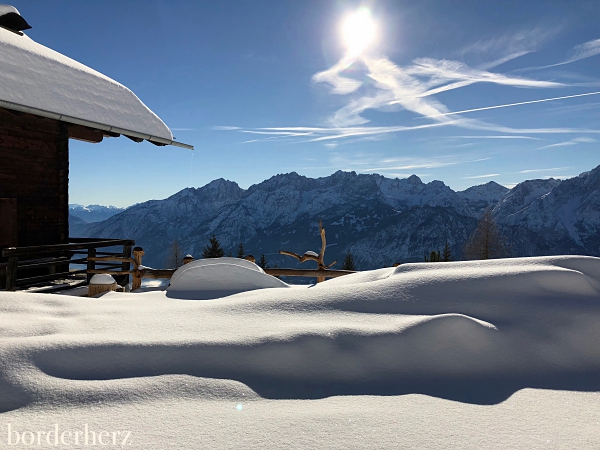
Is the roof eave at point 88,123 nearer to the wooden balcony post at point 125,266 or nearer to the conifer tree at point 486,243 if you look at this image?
the wooden balcony post at point 125,266

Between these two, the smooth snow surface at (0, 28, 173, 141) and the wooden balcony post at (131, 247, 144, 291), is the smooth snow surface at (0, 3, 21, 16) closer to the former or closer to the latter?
the smooth snow surface at (0, 28, 173, 141)

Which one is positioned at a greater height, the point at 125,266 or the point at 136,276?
the point at 125,266

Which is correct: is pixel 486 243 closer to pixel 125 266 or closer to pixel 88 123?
pixel 125 266

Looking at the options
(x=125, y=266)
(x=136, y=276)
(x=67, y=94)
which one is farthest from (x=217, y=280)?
(x=67, y=94)

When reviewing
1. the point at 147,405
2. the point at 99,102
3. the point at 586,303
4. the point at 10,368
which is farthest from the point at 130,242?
the point at 586,303

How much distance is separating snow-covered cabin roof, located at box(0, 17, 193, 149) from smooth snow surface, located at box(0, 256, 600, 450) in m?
5.58

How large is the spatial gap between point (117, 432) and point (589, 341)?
13.2ft

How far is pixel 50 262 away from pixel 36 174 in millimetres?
3003

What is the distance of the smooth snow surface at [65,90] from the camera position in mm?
8297

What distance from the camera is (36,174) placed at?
9.56m

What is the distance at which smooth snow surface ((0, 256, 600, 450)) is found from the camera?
2.42 m

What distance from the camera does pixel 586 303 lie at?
3830mm

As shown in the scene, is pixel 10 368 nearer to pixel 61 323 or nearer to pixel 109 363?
pixel 109 363

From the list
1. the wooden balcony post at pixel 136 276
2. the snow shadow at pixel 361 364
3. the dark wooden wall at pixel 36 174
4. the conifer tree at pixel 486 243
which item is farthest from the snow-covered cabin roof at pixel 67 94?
the conifer tree at pixel 486 243
